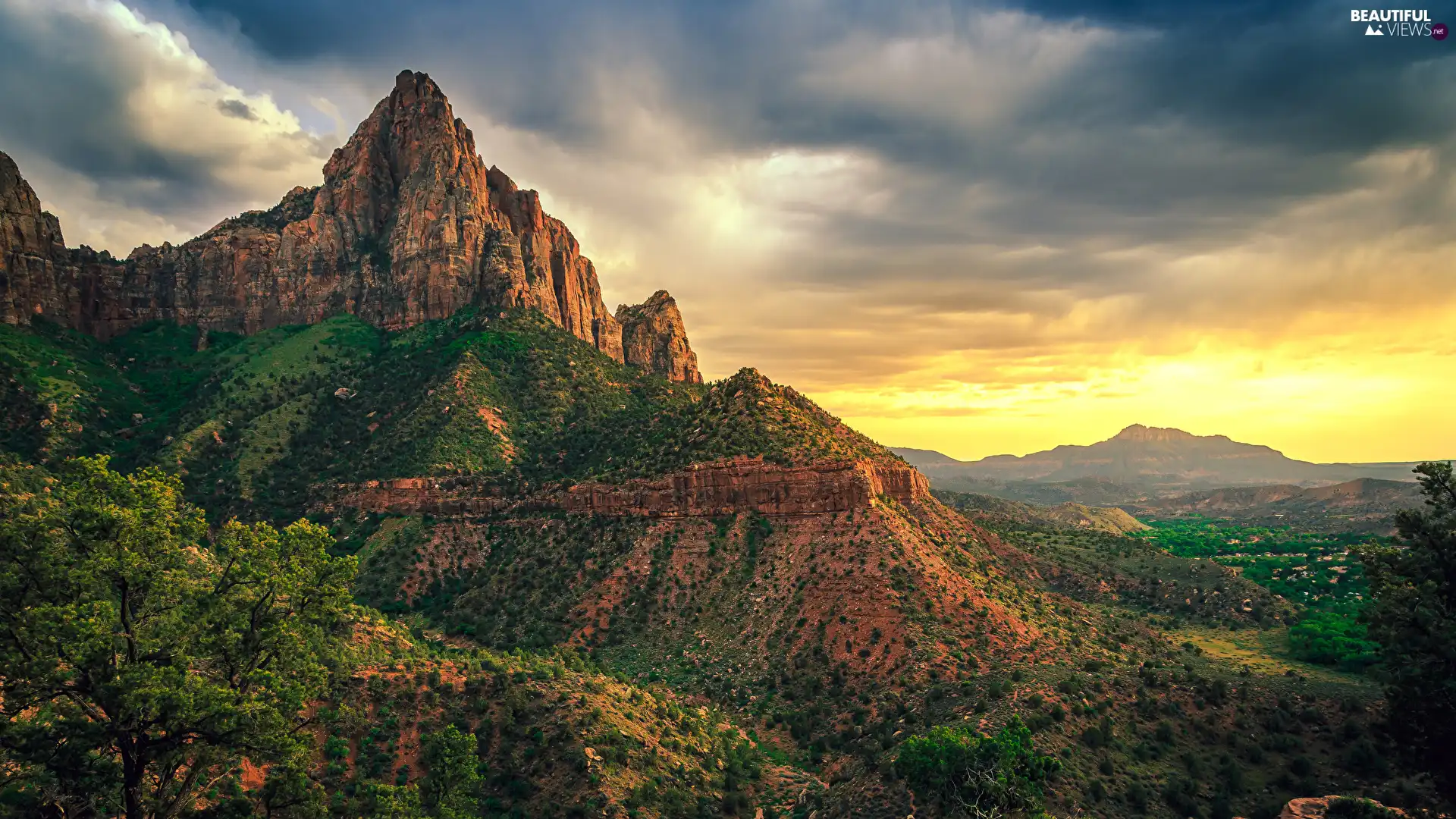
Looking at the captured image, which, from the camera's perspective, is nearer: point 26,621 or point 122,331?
point 26,621

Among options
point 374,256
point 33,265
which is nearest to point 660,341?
point 374,256

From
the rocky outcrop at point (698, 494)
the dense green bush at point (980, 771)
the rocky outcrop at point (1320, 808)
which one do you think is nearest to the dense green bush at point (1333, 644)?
the rocky outcrop at point (1320, 808)

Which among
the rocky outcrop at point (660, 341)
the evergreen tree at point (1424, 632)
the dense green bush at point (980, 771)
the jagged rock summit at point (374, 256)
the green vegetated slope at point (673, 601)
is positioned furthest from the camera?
the rocky outcrop at point (660, 341)

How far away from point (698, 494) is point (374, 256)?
11016 centimetres

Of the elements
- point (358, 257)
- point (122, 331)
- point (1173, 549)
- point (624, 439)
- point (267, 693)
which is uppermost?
point (358, 257)

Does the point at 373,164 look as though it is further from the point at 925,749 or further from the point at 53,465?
the point at 925,749

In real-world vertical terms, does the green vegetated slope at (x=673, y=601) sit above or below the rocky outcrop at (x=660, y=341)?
below

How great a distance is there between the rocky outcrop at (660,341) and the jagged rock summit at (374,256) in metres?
8.67

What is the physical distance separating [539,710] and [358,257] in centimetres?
13733

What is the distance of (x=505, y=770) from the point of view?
3906cm

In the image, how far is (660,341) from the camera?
17288 cm

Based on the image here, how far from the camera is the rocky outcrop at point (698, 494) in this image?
A: 76625 mm

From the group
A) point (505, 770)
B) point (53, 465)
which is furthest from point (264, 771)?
point (53, 465)

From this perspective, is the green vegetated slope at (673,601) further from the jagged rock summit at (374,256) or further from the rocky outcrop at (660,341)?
the rocky outcrop at (660,341)
